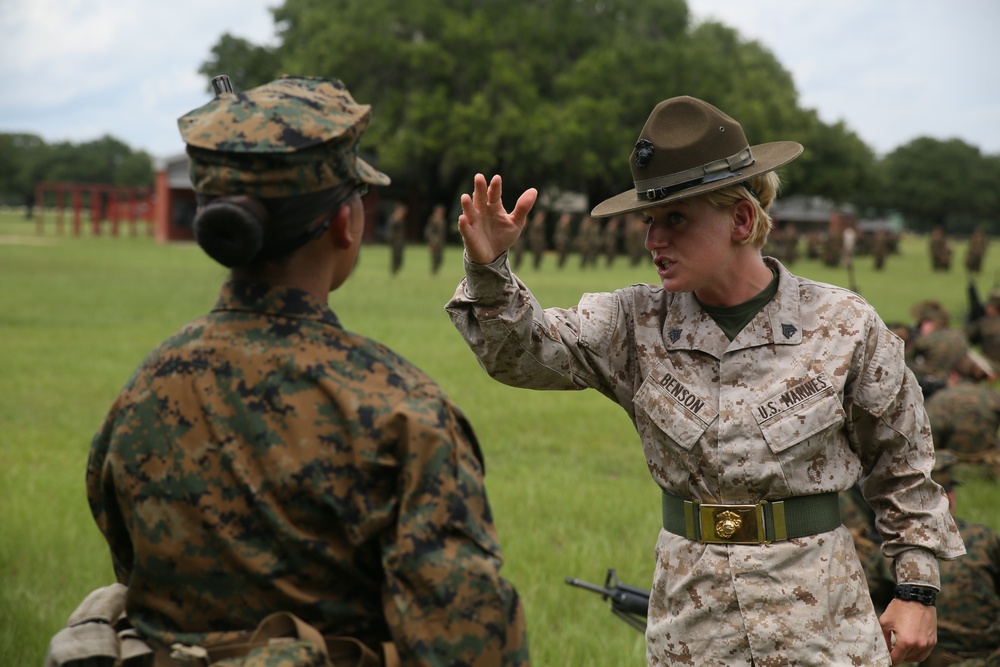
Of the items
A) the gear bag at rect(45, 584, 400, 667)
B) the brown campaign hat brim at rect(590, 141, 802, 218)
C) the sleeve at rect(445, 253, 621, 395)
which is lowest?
the gear bag at rect(45, 584, 400, 667)

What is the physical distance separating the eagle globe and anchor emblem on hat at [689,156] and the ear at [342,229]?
1080 mm

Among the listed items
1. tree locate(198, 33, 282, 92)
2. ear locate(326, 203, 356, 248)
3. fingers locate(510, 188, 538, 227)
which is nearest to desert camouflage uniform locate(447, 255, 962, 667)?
fingers locate(510, 188, 538, 227)

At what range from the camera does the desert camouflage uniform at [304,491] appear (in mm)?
2053

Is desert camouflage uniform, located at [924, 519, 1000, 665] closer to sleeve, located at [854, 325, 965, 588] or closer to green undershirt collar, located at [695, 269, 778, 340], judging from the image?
sleeve, located at [854, 325, 965, 588]

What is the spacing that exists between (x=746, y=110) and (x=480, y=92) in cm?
1310

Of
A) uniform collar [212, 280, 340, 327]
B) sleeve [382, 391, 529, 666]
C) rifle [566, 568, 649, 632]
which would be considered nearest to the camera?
sleeve [382, 391, 529, 666]

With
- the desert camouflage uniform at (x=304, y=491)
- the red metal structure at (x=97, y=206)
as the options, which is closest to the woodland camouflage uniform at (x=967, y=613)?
the desert camouflage uniform at (x=304, y=491)

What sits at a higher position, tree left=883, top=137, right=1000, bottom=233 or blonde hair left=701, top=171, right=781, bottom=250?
tree left=883, top=137, right=1000, bottom=233

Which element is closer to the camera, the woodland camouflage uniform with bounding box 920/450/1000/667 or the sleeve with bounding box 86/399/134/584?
the sleeve with bounding box 86/399/134/584

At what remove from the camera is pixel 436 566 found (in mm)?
2029

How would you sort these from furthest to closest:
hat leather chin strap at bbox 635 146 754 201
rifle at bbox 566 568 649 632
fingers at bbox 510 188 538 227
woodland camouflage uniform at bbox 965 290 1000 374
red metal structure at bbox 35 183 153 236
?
1. red metal structure at bbox 35 183 153 236
2. woodland camouflage uniform at bbox 965 290 1000 374
3. rifle at bbox 566 568 649 632
4. hat leather chin strap at bbox 635 146 754 201
5. fingers at bbox 510 188 538 227

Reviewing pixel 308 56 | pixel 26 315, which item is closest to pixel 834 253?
pixel 308 56

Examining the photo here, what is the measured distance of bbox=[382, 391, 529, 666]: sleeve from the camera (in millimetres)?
2035

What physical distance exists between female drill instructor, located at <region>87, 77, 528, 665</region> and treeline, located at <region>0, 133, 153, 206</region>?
11963cm
